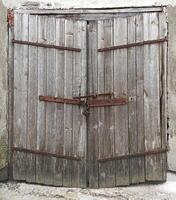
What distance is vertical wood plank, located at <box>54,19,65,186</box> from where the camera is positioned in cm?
646

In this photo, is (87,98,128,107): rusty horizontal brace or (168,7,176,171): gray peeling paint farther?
(87,98,128,107): rusty horizontal brace

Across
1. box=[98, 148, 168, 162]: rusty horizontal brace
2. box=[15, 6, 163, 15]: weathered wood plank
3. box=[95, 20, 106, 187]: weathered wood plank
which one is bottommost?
box=[98, 148, 168, 162]: rusty horizontal brace

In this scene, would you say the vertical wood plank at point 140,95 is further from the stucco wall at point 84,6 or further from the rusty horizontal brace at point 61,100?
the rusty horizontal brace at point 61,100

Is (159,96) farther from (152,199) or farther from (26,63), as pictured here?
(26,63)

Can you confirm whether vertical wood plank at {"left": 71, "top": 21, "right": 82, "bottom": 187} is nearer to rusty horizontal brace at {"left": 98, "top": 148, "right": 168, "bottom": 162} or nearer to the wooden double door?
the wooden double door

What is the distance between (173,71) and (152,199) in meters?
1.56

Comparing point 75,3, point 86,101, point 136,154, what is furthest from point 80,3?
point 136,154

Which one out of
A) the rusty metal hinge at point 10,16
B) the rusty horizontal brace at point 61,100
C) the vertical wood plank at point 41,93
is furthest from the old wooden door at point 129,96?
the rusty metal hinge at point 10,16

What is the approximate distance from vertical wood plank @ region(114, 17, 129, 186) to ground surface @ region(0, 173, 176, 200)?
0.18m

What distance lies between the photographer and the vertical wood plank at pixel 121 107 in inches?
252

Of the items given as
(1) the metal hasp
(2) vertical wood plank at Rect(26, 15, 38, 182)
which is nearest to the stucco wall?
(2) vertical wood plank at Rect(26, 15, 38, 182)

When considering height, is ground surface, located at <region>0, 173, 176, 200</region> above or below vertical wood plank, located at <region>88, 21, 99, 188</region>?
below

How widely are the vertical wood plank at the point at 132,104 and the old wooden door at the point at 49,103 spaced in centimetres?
56

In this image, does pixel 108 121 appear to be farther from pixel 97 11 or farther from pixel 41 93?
pixel 97 11
